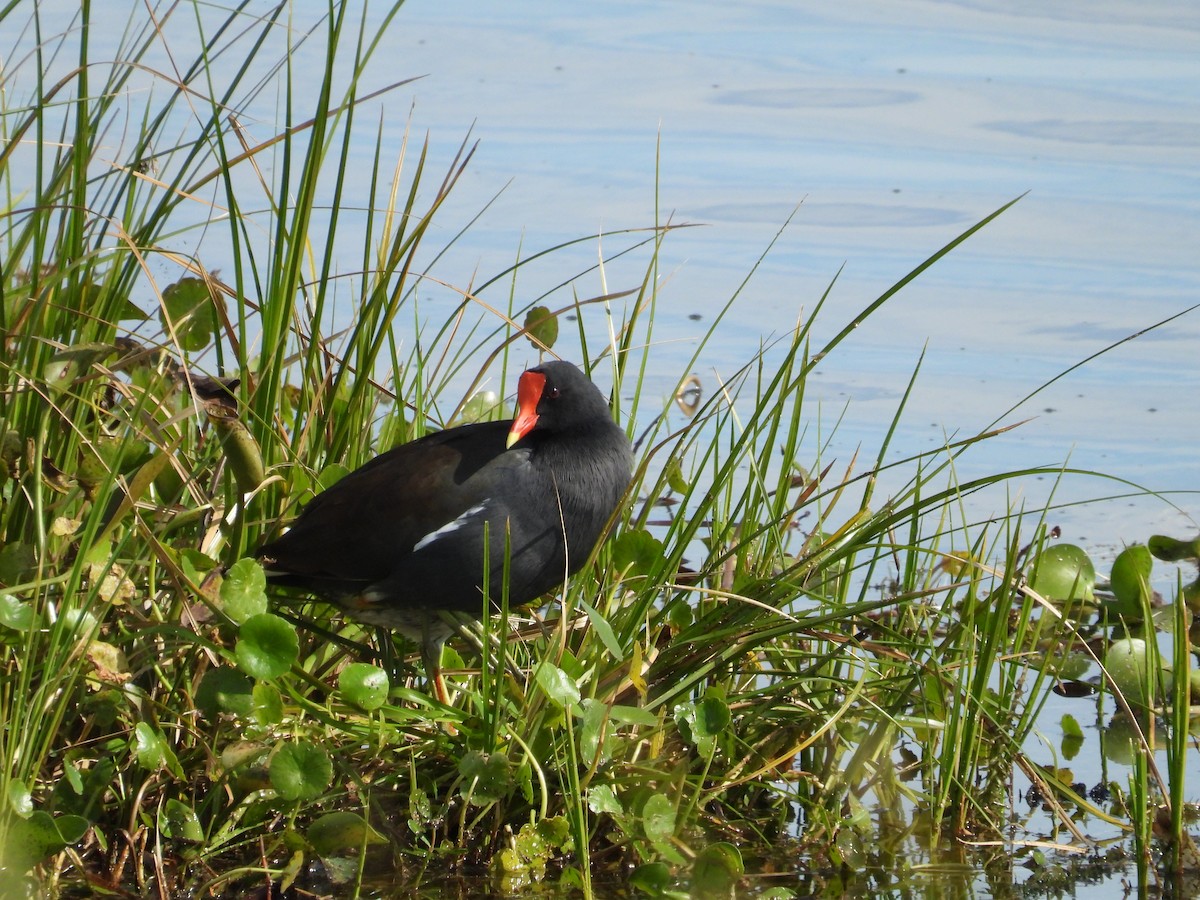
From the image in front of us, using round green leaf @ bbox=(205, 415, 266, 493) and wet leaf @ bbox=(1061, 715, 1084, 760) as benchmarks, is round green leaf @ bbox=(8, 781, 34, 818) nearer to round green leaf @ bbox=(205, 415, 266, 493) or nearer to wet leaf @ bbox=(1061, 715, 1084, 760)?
round green leaf @ bbox=(205, 415, 266, 493)

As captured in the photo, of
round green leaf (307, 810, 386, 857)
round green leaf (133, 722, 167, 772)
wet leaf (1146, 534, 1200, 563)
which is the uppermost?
round green leaf (133, 722, 167, 772)

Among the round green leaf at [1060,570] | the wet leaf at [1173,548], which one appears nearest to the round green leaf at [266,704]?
the round green leaf at [1060,570]

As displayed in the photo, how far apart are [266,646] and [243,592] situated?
12cm

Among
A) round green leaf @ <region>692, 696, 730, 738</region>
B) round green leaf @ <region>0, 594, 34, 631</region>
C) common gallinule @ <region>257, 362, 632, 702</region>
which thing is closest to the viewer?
round green leaf @ <region>0, 594, 34, 631</region>

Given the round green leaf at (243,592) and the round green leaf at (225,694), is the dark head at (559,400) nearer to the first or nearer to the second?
the round green leaf at (243,592)

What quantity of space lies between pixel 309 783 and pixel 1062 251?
12.9 ft

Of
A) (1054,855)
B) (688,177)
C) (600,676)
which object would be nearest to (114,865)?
(600,676)

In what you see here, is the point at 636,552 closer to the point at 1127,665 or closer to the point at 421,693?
the point at 421,693

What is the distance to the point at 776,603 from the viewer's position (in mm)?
2582

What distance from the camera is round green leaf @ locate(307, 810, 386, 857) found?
223 cm

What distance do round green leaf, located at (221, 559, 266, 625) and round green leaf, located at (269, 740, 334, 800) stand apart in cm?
23

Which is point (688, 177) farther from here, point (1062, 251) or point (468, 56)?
point (468, 56)

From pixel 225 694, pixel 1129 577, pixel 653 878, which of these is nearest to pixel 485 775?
pixel 653 878

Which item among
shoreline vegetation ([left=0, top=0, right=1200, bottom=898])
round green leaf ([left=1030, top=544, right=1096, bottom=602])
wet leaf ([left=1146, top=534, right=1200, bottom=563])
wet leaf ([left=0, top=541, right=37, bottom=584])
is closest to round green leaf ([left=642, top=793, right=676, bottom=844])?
shoreline vegetation ([left=0, top=0, right=1200, bottom=898])
